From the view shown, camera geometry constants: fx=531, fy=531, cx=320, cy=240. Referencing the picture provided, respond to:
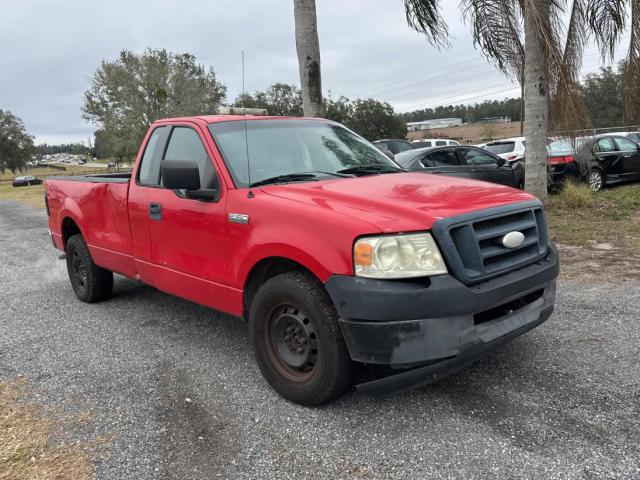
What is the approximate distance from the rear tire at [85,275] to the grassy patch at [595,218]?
621cm

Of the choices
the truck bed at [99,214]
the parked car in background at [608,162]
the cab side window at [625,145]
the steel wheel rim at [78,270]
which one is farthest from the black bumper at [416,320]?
the cab side window at [625,145]

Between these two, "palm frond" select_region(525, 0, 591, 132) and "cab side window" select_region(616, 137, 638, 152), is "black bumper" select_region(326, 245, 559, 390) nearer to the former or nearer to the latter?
"palm frond" select_region(525, 0, 591, 132)

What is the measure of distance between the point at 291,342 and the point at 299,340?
0.08 m

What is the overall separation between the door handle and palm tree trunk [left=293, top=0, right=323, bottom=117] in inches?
195

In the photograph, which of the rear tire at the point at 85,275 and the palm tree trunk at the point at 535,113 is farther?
the palm tree trunk at the point at 535,113

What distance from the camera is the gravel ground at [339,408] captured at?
8.85ft

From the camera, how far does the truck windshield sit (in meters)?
3.86

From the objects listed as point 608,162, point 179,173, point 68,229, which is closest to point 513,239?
point 179,173

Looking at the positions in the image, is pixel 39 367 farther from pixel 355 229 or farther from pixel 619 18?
pixel 619 18

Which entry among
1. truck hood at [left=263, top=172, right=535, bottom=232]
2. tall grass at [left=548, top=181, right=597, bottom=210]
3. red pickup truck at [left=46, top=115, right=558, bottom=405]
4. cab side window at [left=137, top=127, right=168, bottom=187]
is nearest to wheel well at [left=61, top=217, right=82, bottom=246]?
→ red pickup truck at [left=46, top=115, right=558, bottom=405]

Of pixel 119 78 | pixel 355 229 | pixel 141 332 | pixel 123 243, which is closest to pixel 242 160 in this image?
pixel 355 229

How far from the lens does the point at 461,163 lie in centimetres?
1065

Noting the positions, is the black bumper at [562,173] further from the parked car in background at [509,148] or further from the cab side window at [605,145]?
the parked car in background at [509,148]

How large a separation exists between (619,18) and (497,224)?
329 inches
